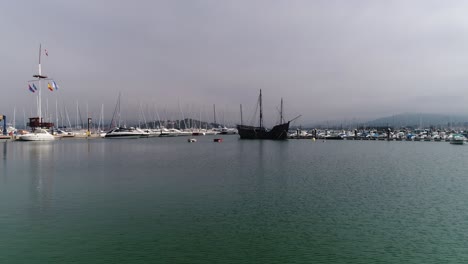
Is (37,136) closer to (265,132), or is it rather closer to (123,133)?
(123,133)

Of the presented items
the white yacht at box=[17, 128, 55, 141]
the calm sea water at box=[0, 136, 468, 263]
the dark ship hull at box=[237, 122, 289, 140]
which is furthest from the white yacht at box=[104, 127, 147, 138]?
the calm sea water at box=[0, 136, 468, 263]

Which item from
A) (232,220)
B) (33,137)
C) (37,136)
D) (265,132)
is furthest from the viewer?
(265,132)

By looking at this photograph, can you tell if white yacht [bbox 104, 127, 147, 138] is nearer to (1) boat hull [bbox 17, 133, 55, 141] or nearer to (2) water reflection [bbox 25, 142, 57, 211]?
(1) boat hull [bbox 17, 133, 55, 141]

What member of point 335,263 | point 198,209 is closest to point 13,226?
point 198,209

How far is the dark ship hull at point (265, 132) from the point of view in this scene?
456 feet

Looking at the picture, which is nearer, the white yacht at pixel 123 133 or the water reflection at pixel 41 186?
the water reflection at pixel 41 186

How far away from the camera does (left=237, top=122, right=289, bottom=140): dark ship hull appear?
13894 centimetres

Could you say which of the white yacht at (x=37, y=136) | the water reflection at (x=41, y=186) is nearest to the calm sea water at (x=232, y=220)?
the water reflection at (x=41, y=186)

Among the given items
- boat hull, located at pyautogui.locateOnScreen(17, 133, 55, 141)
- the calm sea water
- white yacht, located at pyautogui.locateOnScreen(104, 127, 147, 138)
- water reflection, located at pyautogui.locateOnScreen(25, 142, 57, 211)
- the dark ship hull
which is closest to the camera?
the calm sea water

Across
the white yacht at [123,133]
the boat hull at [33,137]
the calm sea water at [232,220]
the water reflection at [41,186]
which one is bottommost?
the calm sea water at [232,220]

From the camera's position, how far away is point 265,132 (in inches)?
5728

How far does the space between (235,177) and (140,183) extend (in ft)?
32.8

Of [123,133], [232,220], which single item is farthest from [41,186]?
[123,133]

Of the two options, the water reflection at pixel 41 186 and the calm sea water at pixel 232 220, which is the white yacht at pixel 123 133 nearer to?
the water reflection at pixel 41 186
